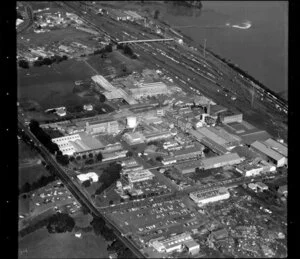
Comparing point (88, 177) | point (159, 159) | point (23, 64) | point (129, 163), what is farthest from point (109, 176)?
point (23, 64)

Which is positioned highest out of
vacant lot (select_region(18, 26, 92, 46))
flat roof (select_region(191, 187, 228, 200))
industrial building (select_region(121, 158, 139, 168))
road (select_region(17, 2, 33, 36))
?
road (select_region(17, 2, 33, 36))

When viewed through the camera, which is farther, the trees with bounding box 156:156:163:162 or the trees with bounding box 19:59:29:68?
the trees with bounding box 19:59:29:68

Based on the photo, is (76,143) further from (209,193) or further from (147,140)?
(209,193)

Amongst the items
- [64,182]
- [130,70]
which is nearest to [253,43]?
[130,70]

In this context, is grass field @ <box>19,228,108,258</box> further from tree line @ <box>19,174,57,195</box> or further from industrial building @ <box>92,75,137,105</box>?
industrial building @ <box>92,75,137,105</box>

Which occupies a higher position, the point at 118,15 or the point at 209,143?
the point at 118,15

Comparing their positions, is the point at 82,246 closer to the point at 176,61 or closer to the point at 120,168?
the point at 120,168

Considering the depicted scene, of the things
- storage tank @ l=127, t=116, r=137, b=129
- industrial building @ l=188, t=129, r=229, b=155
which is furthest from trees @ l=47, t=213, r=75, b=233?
storage tank @ l=127, t=116, r=137, b=129

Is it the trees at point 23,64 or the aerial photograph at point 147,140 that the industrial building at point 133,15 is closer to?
the aerial photograph at point 147,140
